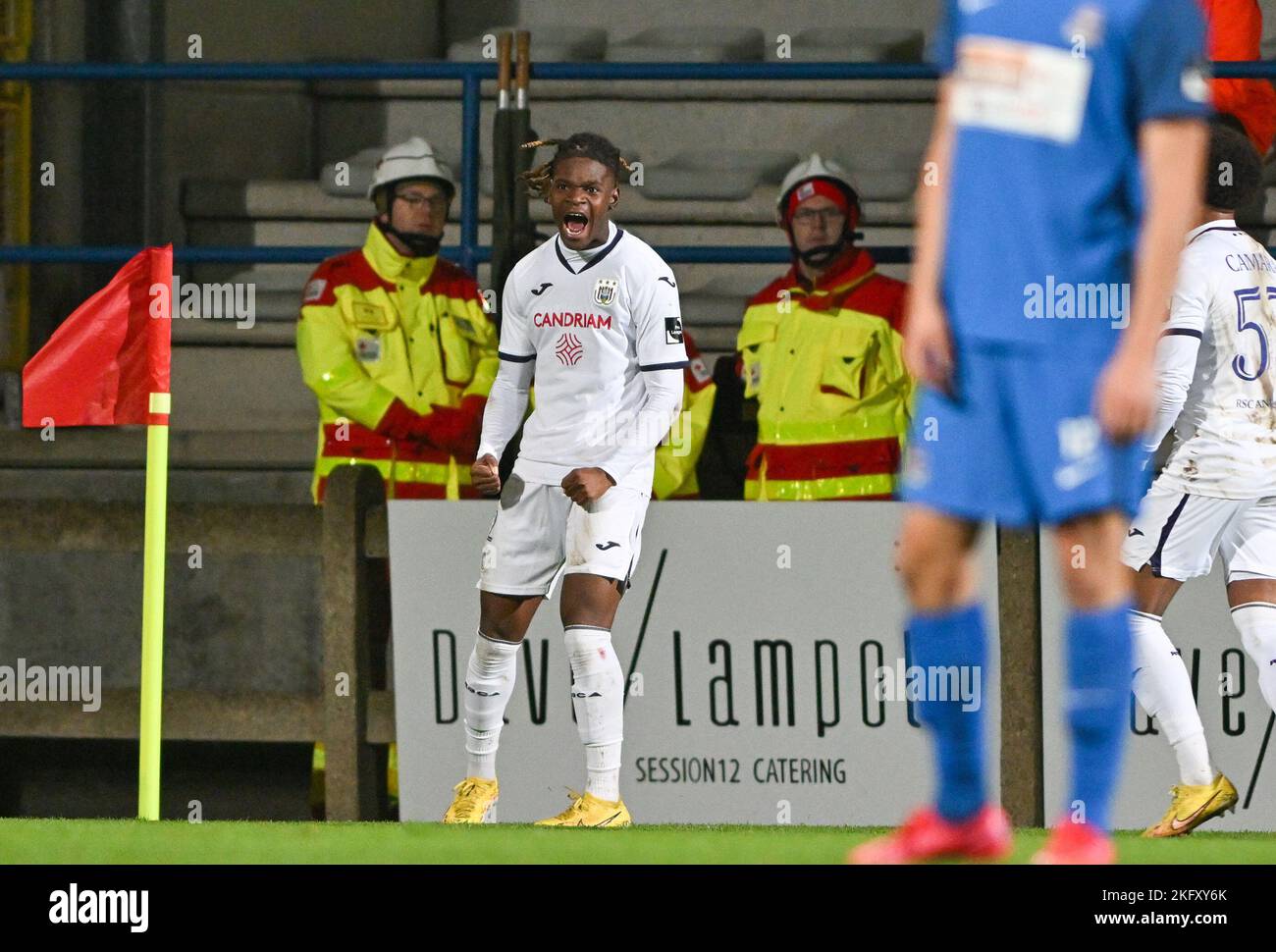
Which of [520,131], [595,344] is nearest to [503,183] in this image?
[520,131]

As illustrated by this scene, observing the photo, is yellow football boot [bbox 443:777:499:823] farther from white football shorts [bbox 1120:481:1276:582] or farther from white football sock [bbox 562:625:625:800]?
white football shorts [bbox 1120:481:1276:582]

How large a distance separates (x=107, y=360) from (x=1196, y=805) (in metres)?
3.04

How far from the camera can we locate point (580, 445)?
6.19 metres

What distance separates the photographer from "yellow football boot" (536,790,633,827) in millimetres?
6055

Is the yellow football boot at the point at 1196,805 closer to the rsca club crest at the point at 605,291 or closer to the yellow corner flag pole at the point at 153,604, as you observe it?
the rsca club crest at the point at 605,291

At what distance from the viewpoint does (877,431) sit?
6965 millimetres

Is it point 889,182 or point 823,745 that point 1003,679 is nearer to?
point 823,745

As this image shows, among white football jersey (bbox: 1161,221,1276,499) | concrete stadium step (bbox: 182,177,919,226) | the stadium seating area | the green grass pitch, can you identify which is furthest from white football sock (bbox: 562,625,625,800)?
concrete stadium step (bbox: 182,177,919,226)

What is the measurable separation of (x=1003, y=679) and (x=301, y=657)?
320cm

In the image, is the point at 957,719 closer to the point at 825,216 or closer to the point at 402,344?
the point at 825,216

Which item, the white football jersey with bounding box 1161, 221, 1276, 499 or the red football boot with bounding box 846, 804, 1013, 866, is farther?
the white football jersey with bounding box 1161, 221, 1276, 499

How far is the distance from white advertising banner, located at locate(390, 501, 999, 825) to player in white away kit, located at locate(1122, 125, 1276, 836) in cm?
85

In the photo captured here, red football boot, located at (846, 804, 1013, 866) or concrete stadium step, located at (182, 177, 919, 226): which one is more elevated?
concrete stadium step, located at (182, 177, 919, 226)
